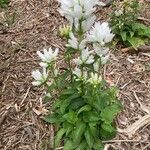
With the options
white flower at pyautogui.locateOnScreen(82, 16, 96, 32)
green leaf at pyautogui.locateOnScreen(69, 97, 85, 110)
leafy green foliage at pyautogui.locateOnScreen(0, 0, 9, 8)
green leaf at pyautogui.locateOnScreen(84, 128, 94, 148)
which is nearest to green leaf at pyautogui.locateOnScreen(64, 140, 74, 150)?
green leaf at pyautogui.locateOnScreen(84, 128, 94, 148)

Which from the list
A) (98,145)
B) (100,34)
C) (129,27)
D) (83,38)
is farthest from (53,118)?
(129,27)

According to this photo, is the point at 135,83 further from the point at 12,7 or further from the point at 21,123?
the point at 12,7

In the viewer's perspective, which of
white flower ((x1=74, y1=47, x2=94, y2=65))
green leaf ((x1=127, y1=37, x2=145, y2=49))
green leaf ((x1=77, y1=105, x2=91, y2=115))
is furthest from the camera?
green leaf ((x1=127, y1=37, x2=145, y2=49))

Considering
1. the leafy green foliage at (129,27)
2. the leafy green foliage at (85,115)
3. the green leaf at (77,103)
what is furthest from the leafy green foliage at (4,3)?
the green leaf at (77,103)

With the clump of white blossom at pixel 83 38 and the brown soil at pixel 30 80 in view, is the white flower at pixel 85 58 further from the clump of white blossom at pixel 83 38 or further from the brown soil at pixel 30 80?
the brown soil at pixel 30 80

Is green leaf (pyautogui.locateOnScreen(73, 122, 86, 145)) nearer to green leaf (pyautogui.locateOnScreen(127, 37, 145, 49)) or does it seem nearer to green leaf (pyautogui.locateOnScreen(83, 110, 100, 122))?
green leaf (pyautogui.locateOnScreen(83, 110, 100, 122))
